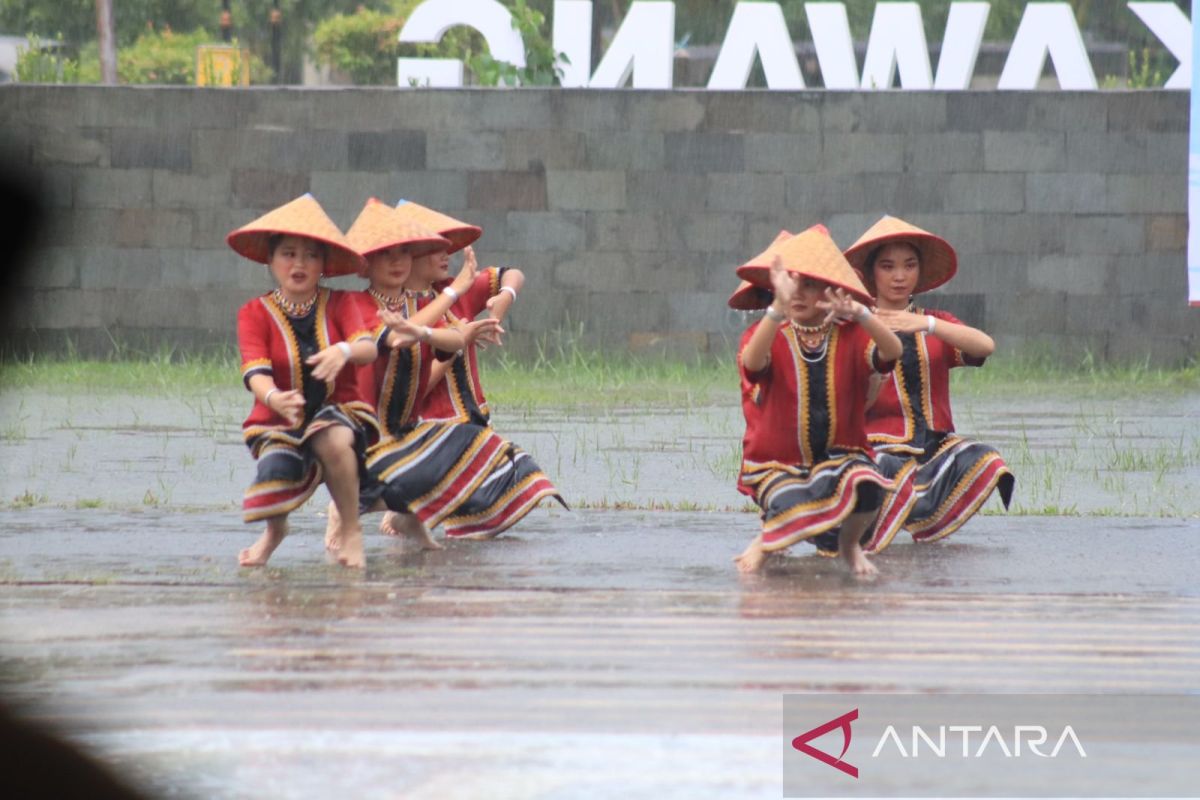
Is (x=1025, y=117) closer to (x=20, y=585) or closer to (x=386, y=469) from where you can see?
(x=386, y=469)

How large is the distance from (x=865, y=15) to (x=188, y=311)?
1001cm

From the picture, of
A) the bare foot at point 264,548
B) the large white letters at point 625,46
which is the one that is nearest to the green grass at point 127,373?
the large white letters at point 625,46

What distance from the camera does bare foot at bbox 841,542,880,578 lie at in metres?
6.98

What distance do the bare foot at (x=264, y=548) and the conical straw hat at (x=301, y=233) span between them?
3.25 feet

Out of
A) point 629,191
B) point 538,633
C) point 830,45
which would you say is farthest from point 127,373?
point 538,633

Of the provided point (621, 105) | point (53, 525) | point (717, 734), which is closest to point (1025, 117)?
point (621, 105)

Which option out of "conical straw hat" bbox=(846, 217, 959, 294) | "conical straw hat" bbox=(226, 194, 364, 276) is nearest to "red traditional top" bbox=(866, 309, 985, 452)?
"conical straw hat" bbox=(846, 217, 959, 294)

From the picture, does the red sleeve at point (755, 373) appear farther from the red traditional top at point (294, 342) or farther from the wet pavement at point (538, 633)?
the red traditional top at point (294, 342)

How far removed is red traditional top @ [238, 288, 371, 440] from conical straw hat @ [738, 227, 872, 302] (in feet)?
4.80

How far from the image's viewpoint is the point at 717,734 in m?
4.57

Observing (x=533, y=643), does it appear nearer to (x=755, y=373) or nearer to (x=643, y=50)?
(x=755, y=373)

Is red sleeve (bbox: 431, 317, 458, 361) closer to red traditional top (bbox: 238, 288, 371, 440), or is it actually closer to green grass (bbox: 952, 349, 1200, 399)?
red traditional top (bbox: 238, 288, 371, 440)

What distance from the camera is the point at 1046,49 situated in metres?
17.3

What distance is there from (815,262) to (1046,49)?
11.1m
